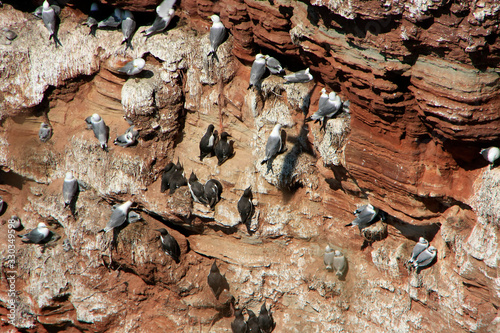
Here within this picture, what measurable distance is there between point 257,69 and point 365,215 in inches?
125

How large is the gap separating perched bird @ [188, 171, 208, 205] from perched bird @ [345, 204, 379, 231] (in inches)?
117

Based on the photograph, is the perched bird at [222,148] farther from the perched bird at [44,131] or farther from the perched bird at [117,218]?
the perched bird at [44,131]

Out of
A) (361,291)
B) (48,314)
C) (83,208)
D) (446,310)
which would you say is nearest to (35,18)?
(83,208)

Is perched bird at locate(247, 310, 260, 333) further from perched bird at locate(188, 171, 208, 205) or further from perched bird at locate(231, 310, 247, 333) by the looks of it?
perched bird at locate(188, 171, 208, 205)

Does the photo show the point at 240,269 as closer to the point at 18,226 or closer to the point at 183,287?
the point at 183,287

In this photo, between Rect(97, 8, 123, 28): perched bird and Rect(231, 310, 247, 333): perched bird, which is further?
Rect(231, 310, 247, 333): perched bird

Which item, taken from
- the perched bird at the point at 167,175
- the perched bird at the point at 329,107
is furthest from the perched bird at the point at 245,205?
the perched bird at the point at 329,107

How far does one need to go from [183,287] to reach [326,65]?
5589 mm

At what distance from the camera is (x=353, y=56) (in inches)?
254

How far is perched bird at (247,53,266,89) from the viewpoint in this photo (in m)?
7.88

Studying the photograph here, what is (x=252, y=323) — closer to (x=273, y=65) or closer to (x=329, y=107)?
(x=329, y=107)

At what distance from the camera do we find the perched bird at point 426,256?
7.00 metres

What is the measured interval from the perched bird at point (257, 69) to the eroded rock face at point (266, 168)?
276 millimetres

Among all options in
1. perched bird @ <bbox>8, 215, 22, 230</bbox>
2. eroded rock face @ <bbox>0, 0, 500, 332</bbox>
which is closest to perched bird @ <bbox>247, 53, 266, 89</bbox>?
eroded rock face @ <bbox>0, 0, 500, 332</bbox>
